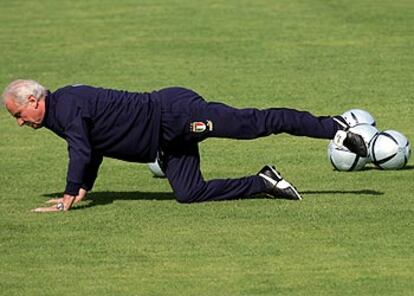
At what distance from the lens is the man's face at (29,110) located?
41.7 feet

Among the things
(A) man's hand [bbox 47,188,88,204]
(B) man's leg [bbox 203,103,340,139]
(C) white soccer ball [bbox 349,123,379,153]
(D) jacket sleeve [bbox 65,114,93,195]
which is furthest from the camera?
(C) white soccer ball [bbox 349,123,379,153]

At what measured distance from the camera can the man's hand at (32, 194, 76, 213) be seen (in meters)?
13.0

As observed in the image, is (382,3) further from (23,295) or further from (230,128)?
(23,295)

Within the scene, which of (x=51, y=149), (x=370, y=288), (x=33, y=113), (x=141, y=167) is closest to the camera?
(x=370, y=288)

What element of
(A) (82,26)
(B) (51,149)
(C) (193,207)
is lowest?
(A) (82,26)

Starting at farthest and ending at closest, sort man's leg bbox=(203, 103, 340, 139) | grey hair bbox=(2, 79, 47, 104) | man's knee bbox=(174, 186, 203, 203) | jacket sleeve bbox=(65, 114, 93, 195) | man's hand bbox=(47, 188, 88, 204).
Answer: man's hand bbox=(47, 188, 88, 204) → man's knee bbox=(174, 186, 203, 203) → man's leg bbox=(203, 103, 340, 139) → jacket sleeve bbox=(65, 114, 93, 195) → grey hair bbox=(2, 79, 47, 104)

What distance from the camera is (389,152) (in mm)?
15000

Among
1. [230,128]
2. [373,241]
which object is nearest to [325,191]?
[230,128]

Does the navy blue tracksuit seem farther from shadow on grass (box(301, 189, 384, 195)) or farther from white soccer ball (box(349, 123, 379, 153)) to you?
white soccer ball (box(349, 123, 379, 153))

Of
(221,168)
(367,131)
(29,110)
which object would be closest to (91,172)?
(29,110)

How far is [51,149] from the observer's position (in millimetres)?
17375

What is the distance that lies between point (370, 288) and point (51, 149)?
7.90 meters

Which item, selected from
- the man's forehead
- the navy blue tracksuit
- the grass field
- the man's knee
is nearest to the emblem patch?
the navy blue tracksuit

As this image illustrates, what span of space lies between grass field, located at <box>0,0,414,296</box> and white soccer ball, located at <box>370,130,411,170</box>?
0.11 meters
